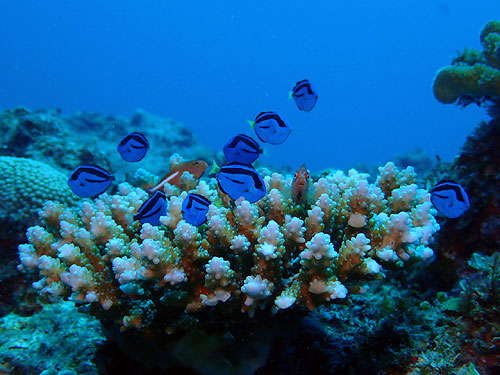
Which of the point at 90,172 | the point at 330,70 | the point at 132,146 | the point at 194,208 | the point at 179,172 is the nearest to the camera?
the point at 194,208

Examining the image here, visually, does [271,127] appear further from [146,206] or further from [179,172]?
[146,206]

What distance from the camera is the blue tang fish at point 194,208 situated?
2510 mm

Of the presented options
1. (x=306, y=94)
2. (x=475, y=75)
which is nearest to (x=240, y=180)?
(x=306, y=94)

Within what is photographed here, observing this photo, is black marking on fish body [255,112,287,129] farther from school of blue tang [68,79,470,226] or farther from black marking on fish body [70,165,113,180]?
black marking on fish body [70,165,113,180]

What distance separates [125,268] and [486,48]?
20.3 ft

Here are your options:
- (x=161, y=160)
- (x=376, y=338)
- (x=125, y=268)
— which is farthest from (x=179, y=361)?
(x=161, y=160)

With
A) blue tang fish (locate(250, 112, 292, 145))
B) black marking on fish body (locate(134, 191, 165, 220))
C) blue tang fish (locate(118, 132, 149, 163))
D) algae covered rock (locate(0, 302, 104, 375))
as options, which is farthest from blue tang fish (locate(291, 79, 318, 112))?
algae covered rock (locate(0, 302, 104, 375))

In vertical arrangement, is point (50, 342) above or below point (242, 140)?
below

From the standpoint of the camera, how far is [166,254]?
2377 millimetres

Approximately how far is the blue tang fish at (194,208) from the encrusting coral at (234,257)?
3.9 inches

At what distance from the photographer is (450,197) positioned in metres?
3.09

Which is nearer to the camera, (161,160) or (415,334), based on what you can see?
(415,334)

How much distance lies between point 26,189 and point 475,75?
7.20 m

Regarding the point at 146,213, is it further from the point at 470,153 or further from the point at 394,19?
the point at 394,19
